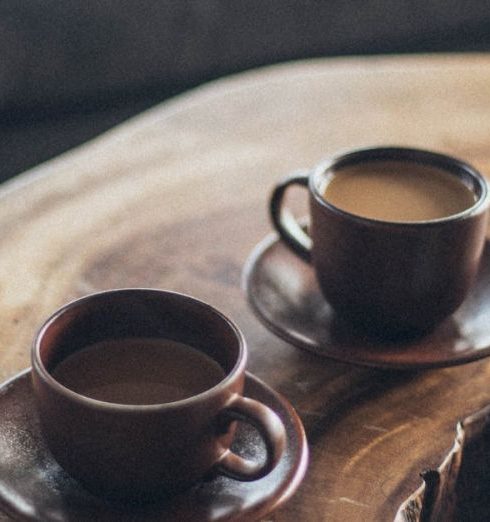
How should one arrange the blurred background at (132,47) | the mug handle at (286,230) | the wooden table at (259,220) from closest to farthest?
the wooden table at (259,220)
the mug handle at (286,230)
the blurred background at (132,47)

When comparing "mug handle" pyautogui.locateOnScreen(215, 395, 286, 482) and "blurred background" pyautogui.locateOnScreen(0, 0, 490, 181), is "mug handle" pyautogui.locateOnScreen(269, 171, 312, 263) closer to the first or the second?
"mug handle" pyautogui.locateOnScreen(215, 395, 286, 482)

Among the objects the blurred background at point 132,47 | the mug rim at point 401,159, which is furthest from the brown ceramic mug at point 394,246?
the blurred background at point 132,47

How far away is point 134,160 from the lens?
94 centimetres

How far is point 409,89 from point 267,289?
0.48m

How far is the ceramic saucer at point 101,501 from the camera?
0.50 meters

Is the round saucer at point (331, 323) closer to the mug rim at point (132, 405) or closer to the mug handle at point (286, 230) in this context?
the mug handle at point (286, 230)

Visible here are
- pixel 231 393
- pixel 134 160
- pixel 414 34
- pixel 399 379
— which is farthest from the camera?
pixel 414 34

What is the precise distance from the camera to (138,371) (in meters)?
0.55

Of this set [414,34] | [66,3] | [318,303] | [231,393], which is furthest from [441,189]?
[414,34]

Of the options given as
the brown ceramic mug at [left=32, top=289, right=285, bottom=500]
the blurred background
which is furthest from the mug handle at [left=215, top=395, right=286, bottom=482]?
the blurred background

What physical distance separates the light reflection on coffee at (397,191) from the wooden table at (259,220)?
11 cm

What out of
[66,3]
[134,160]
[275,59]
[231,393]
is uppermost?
[231,393]

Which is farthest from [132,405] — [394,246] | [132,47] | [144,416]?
[132,47]

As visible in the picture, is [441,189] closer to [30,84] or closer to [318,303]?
[318,303]
